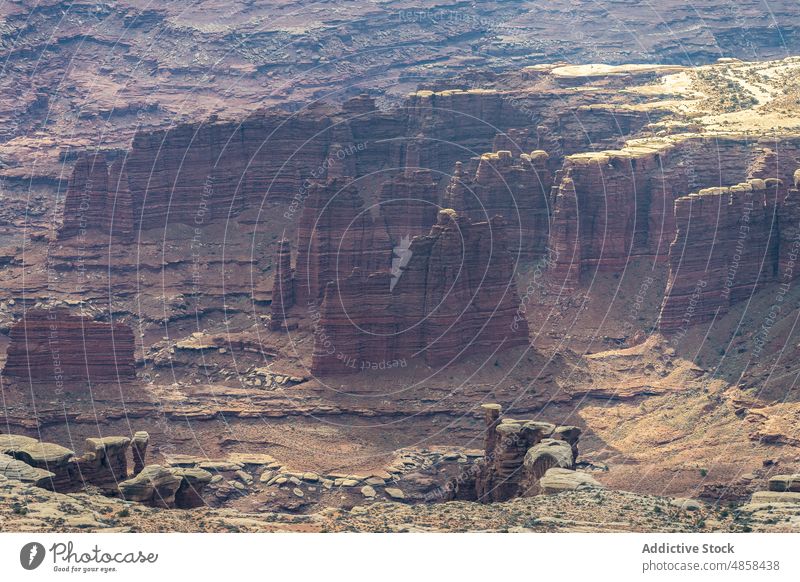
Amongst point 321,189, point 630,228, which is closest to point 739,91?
point 630,228

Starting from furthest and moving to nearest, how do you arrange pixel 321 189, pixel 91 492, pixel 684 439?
pixel 321 189 < pixel 684 439 < pixel 91 492

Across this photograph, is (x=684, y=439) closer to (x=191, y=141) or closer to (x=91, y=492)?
(x=91, y=492)

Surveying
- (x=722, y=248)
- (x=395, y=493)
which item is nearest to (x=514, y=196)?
(x=722, y=248)

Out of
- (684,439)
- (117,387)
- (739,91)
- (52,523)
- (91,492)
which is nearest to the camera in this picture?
(52,523)

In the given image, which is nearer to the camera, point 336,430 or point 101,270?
point 336,430

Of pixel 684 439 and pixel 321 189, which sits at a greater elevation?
pixel 321 189
